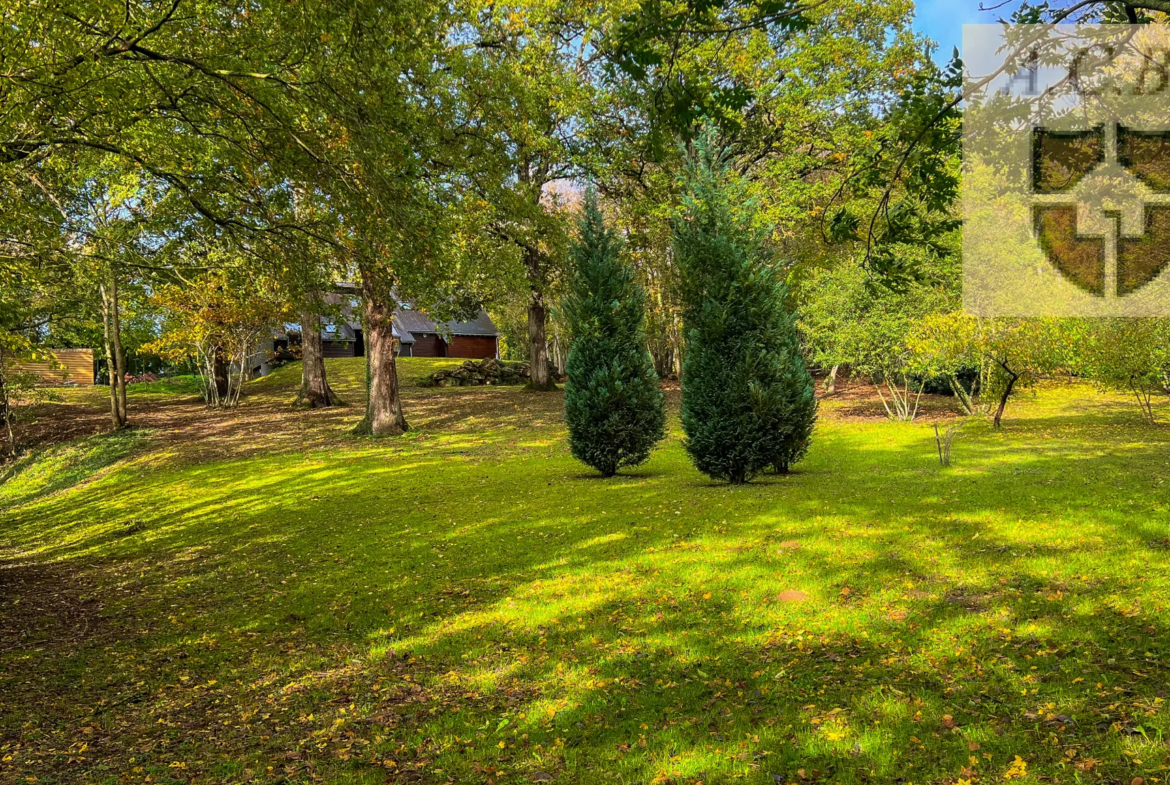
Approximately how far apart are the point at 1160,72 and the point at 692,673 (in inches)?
280

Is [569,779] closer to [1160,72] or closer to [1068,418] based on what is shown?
[1160,72]

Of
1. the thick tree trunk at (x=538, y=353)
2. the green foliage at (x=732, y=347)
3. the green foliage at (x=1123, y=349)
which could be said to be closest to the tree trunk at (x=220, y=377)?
the thick tree trunk at (x=538, y=353)

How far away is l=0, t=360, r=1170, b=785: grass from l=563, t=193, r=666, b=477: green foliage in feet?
4.69

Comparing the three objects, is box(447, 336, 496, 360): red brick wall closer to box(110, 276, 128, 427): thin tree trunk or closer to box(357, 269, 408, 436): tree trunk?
box(110, 276, 128, 427): thin tree trunk

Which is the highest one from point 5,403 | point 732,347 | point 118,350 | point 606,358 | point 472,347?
point 472,347

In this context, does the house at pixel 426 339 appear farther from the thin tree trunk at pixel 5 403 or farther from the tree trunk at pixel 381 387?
the tree trunk at pixel 381 387

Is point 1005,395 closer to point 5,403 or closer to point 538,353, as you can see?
point 538,353

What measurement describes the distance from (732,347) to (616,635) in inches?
274

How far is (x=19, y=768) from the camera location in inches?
168

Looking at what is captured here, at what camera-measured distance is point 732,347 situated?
11.8m

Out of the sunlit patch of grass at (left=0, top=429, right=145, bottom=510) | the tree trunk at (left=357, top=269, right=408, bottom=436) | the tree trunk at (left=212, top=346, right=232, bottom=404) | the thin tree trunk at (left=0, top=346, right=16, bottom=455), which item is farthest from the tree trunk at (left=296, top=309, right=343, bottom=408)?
the thin tree trunk at (left=0, top=346, right=16, bottom=455)

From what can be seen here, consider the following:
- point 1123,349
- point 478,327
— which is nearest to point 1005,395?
point 1123,349

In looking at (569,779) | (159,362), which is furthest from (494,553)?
(159,362)

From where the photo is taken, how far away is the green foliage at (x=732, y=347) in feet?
38.4
